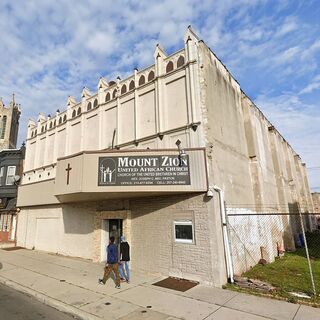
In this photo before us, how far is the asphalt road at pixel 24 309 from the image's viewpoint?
673 centimetres

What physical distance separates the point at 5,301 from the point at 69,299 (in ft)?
6.41

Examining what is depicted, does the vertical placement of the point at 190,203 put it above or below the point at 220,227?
above

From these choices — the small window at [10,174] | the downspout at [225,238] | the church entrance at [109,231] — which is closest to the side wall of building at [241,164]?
the downspout at [225,238]

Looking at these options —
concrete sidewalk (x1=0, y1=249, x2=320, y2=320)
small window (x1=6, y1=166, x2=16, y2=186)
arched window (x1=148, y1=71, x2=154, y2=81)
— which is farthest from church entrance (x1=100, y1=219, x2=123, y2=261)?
small window (x1=6, y1=166, x2=16, y2=186)

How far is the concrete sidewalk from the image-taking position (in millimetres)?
6793

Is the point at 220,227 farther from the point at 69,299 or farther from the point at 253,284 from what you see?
the point at 69,299

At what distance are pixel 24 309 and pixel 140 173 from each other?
19.3 feet

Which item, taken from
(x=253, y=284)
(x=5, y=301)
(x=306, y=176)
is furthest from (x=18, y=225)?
(x=306, y=176)

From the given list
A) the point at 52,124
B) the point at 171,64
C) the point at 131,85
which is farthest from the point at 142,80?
the point at 52,124

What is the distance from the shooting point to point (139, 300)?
7.88 m

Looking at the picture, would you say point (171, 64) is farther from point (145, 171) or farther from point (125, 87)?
point (145, 171)

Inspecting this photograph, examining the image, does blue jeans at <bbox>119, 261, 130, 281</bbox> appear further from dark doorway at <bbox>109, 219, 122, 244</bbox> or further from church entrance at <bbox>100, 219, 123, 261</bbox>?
church entrance at <bbox>100, 219, 123, 261</bbox>

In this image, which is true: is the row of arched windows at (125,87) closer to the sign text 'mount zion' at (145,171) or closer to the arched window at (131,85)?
the arched window at (131,85)

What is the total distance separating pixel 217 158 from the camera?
38.5 ft
